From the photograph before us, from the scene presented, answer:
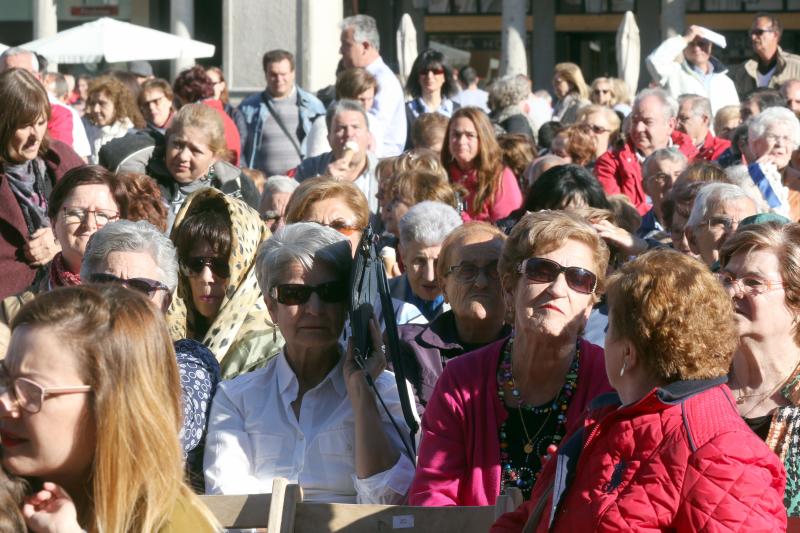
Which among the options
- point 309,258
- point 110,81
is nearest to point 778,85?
point 110,81

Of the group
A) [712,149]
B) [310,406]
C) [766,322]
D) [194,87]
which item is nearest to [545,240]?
[766,322]

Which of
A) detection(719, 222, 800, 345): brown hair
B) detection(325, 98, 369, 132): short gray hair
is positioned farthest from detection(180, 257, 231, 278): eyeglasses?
detection(325, 98, 369, 132): short gray hair

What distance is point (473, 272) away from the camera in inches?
212

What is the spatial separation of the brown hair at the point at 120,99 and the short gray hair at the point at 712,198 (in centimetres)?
662

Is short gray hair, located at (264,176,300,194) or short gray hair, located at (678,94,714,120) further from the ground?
short gray hair, located at (678,94,714,120)

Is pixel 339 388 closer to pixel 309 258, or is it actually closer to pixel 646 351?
pixel 309 258

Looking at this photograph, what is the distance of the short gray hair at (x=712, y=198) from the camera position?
6.23 m

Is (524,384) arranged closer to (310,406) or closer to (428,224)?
(310,406)

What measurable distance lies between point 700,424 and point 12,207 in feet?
14.7

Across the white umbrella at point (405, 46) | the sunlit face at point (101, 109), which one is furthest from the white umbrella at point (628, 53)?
the sunlit face at point (101, 109)

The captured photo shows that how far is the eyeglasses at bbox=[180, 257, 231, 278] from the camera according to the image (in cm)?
562

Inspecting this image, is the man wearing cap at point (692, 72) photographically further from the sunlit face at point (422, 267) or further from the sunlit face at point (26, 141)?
the sunlit face at point (26, 141)

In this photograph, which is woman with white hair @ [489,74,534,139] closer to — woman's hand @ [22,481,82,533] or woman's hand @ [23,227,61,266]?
woman's hand @ [23,227,61,266]

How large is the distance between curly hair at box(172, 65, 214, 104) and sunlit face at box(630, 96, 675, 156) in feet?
12.8
